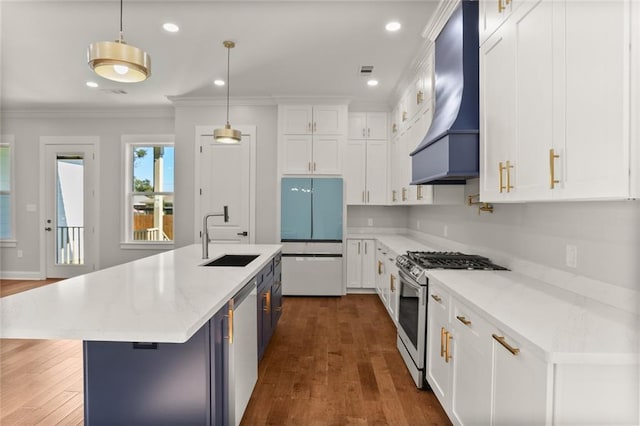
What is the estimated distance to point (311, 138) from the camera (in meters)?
5.06

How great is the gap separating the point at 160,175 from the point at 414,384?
5.27m

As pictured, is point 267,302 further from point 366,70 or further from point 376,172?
point 376,172

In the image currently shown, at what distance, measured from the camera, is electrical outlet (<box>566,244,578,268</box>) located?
179 centimetres

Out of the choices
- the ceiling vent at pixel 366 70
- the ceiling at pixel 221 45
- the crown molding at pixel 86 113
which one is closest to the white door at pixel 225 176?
the ceiling at pixel 221 45

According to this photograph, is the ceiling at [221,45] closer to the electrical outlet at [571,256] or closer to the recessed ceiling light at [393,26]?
the recessed ceiling light at [393,26]

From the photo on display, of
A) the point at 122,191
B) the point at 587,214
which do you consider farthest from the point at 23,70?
the point at 587,214

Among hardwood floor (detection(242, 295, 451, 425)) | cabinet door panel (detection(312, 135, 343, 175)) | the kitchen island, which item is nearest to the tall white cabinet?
cabinet door panel (detection(312, 135, 343, 175))

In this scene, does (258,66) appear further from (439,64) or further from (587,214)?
(587,214)

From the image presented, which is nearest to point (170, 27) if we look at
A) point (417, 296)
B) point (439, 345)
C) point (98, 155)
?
point (417, 296)

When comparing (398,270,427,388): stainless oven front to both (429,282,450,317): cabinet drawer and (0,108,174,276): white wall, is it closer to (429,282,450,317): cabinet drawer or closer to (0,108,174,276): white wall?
(429,282,450,317): cabinet drawer

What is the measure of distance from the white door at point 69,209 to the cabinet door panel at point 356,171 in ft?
14.4

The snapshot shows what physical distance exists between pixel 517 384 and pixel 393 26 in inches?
115

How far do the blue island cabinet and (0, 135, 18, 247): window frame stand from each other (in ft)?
20.0

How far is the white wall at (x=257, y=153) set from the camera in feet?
17.1
